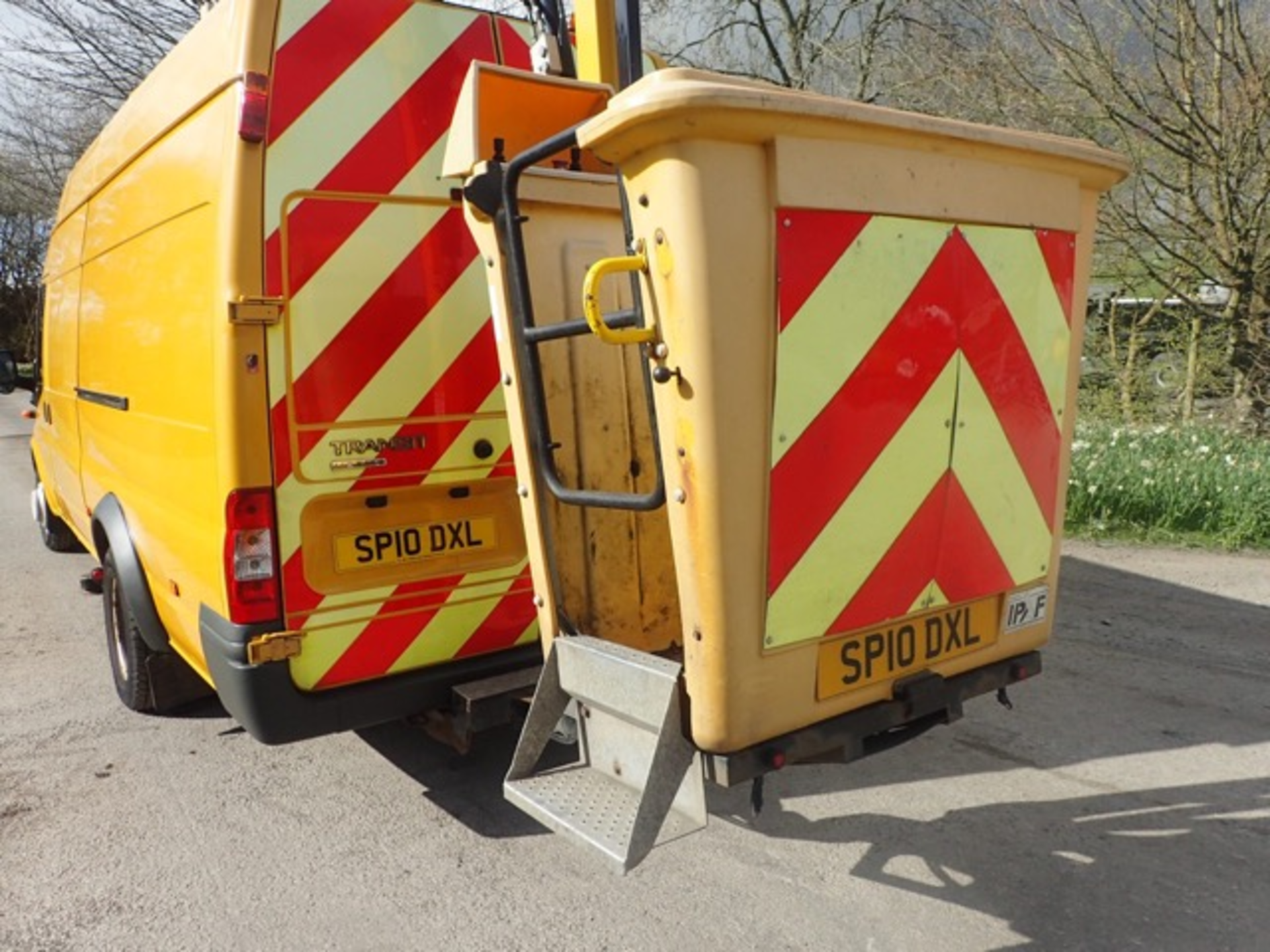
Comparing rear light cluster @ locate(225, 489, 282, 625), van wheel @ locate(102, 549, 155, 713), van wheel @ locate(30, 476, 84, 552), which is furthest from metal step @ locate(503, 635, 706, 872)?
van wheel @ locate(30, 476, 84, 552)

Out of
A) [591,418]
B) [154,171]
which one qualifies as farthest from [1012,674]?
[154,171]

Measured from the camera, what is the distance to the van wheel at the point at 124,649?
4.14 meters

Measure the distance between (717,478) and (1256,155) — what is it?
863cm

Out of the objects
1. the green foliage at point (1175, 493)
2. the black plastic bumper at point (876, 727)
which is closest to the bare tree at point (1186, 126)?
the green foliage at point (1175, 493)

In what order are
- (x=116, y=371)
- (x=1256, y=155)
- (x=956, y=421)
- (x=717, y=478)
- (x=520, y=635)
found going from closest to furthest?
(x=717, y=478) < (x=956, y=421) < (x=520, y=635) < (x=116, y=371) < (x=1256, y=155)

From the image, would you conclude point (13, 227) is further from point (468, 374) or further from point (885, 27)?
point (468, 374)

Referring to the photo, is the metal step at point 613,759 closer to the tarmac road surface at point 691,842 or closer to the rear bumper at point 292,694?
the tarmac road surface at point 691,842

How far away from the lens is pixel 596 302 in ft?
6.95

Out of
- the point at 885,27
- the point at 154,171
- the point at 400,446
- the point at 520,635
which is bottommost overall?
the point at 520,635

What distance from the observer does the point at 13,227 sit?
32.0 meters

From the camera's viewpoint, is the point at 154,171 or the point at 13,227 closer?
the point at 154,171

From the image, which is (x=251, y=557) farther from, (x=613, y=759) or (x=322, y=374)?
(x=613, y=759)

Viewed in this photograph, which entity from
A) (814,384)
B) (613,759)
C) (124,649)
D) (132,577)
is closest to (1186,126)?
(814,384)

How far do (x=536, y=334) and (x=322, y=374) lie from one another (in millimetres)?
870
